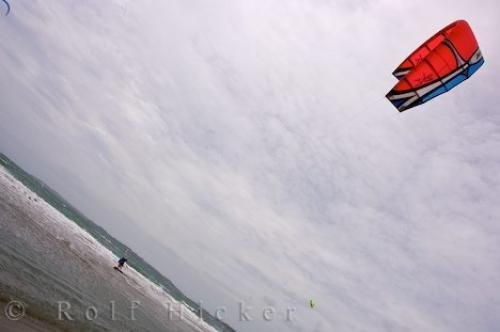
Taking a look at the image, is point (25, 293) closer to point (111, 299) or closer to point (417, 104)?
point (111, 299)

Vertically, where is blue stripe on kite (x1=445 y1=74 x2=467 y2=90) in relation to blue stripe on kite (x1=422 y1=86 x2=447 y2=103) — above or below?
above

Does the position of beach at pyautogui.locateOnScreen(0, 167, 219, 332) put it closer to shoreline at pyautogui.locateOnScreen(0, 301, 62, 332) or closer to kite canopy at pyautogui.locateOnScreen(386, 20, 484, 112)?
shoreline at pyautogui.locateOnScreen(0, 301, 62, 332)

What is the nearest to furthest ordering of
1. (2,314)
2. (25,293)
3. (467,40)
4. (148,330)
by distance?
(2,314) → (25,293) → (467,40) → (148,330)

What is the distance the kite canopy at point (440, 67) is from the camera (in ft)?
55.1

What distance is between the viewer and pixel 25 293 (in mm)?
13562

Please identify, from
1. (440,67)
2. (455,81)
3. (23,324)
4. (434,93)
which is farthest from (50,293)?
(455,81)

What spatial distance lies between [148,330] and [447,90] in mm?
17184

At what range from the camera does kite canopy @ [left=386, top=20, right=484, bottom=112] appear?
→ 16797 millimetres

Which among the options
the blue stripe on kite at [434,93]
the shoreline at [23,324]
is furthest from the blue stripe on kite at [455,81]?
the shoreline at [23,324]

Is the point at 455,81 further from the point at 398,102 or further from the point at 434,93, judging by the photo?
the point at 398,102

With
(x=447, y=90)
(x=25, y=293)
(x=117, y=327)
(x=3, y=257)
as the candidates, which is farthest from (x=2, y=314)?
(x=447, y=90)

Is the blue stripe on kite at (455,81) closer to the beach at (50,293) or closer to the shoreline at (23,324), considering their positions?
the beach at (50,293)

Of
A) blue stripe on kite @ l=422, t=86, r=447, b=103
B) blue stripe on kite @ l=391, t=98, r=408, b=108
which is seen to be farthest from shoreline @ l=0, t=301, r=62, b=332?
blue stripe on kite @ l=422, t=86, r=447, b=103

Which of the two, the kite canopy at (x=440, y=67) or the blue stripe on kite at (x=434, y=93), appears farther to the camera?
the blue stripe on kite at (x=434, y=93)
